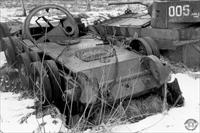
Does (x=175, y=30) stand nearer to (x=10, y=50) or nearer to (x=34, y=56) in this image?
(x=34, y=56)

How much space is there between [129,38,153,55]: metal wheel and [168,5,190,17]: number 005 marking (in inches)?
48.8

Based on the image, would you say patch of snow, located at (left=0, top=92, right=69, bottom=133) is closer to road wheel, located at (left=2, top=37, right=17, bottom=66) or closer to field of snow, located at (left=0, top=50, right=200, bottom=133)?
field of snow, located at (left=0, top=50, right=200, bottom=133)

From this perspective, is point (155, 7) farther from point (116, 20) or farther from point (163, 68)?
point (163, 68)

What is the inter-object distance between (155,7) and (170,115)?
2.80 meters

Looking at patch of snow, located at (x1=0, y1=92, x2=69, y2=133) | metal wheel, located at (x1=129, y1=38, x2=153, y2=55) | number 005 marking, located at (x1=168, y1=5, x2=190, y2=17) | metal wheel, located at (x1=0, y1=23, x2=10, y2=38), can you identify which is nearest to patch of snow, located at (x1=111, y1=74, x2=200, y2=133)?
patch of snow, located at (x1=0, y1=92, x2=69, y2=133)

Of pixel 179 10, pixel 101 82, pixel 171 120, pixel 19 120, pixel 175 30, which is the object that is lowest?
pixel 171 120

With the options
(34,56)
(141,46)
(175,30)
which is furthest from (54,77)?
(175,30)

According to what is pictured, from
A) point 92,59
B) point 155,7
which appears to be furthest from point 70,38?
point 155,7

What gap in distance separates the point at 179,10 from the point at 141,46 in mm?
1334

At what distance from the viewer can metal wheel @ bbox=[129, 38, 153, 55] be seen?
4.92 meters

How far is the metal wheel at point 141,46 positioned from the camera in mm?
4918

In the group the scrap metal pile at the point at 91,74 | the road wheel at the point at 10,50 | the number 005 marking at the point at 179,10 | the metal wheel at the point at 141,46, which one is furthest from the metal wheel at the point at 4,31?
the number 005 marking at the point at 179,10

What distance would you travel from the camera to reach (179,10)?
5797mm

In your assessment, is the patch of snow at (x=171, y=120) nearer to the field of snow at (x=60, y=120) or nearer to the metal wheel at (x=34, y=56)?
the field of snow at (x=60, y=120)
